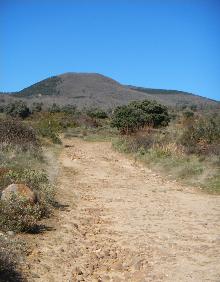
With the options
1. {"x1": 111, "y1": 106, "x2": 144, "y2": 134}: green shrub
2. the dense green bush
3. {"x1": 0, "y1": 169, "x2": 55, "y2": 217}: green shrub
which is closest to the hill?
the dense green bush

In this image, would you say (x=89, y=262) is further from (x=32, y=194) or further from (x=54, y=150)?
(x=54, y=150)

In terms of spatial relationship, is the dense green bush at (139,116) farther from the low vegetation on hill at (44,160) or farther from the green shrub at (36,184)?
the green shrub at (36,184)

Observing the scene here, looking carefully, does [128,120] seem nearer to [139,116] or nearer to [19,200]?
[139,116]

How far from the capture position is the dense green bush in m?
28.8

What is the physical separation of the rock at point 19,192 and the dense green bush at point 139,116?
1833cm

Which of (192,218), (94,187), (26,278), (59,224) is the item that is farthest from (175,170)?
(26,278)

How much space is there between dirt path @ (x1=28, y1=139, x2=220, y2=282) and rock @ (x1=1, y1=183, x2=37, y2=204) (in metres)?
0.56

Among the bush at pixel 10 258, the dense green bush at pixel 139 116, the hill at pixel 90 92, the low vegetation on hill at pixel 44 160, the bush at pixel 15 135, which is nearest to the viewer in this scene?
the bush at pixel 10 258

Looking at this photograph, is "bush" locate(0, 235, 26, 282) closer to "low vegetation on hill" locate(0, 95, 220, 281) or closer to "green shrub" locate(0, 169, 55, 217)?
"low vegetation on hill" locate(0, 95, 220, 281)

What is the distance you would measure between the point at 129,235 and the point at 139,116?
2210cm

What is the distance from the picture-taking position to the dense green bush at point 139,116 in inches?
1135

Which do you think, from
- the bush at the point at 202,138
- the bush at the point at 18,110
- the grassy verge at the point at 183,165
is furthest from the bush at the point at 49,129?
the bush at the point at 18,110

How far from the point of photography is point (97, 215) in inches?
371

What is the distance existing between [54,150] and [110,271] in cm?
1522
